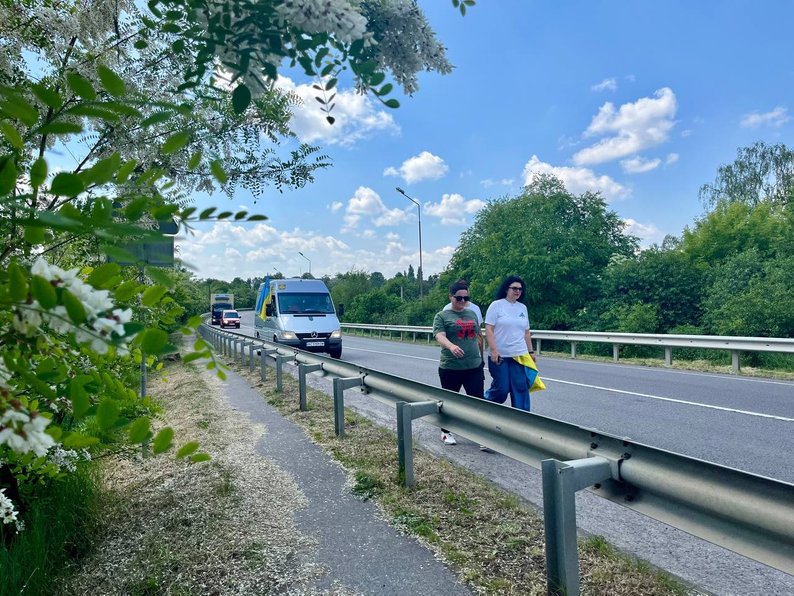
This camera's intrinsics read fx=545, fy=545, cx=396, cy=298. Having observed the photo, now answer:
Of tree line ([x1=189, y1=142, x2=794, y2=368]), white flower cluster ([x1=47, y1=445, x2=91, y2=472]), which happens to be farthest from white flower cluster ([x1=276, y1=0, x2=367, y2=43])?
tree line ([x1=189, y1=142, x2=794, y2=368])

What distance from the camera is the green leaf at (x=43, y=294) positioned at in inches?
37.4

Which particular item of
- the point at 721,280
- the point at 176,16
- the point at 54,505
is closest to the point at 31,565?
the point at 54,505

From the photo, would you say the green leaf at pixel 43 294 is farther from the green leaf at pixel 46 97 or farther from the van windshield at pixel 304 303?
the van windshield at pixel 304 303

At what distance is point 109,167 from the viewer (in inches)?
46.8

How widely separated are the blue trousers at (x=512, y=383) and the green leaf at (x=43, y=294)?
5.41m

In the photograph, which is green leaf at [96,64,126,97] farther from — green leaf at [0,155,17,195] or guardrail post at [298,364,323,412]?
guardrail post at [298,364,323,412]

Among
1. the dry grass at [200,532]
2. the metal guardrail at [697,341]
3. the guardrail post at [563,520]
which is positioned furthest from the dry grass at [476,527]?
the metal guardrail at [697,341]

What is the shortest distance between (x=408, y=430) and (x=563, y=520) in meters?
1.89

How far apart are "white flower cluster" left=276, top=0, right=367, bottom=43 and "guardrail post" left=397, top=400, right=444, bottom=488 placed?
3.24 m

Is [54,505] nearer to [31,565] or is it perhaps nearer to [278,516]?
[31,565]

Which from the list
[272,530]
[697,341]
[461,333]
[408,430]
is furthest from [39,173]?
[697,341]

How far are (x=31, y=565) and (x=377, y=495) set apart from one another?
2.17m

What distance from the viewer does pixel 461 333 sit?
6.16 meters

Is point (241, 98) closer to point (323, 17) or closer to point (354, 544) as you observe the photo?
point (323, 17)
